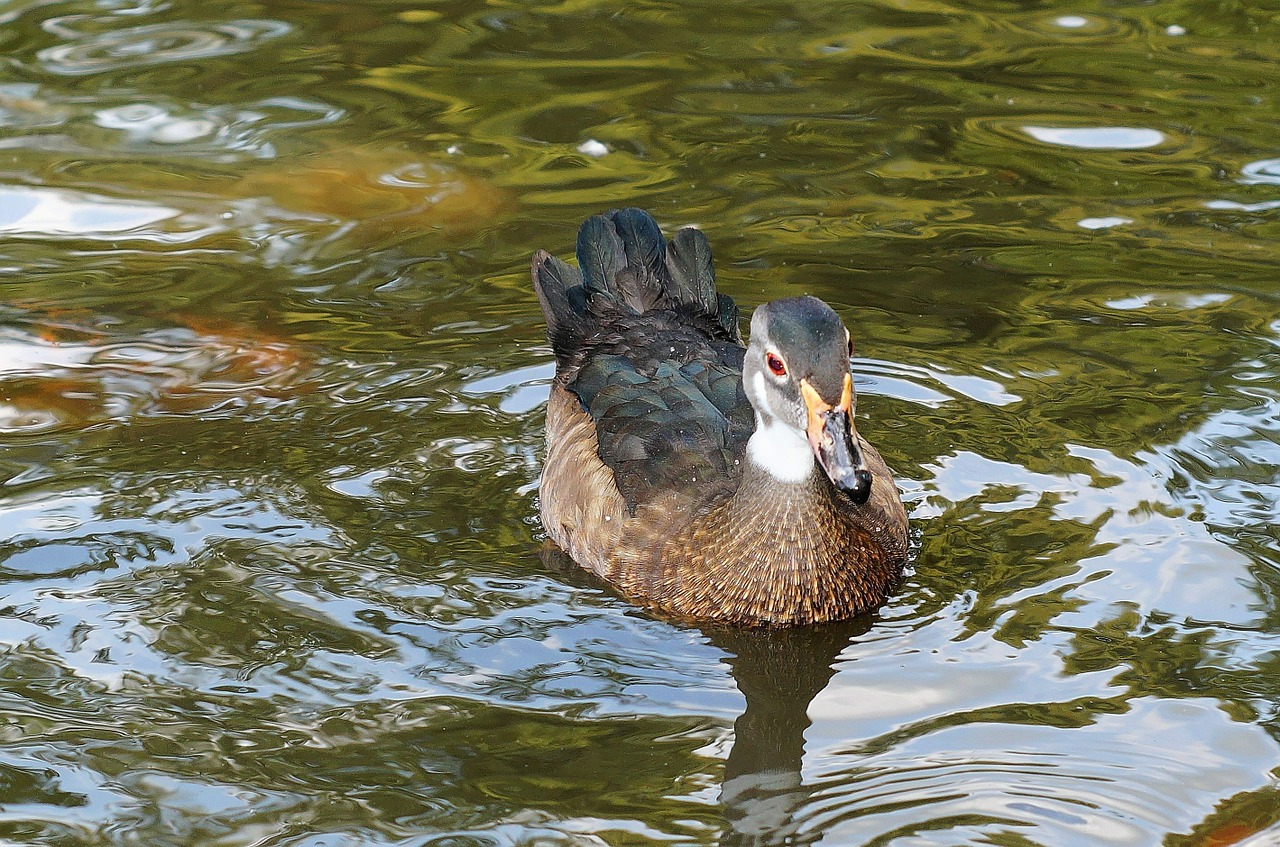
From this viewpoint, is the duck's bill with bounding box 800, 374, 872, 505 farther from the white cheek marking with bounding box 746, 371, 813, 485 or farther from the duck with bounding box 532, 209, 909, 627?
the white cheek marking with bounding box 746, 371, 813, 485

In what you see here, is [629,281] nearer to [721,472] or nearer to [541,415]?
[541,415]

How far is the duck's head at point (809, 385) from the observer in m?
6.11

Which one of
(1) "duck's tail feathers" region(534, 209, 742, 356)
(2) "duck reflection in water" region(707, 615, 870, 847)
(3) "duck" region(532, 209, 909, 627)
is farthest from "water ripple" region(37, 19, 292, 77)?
(2) "duck reflection in water" region(707, 615, 870, 847)

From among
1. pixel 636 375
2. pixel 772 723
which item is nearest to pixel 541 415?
pixel 636 375

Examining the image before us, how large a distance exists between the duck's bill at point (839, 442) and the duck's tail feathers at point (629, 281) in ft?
6.35

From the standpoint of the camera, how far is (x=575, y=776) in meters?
A: 5.73

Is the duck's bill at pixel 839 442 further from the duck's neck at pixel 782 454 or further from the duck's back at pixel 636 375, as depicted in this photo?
the duck's back at pixel 636 375

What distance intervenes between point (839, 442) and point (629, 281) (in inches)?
91.5

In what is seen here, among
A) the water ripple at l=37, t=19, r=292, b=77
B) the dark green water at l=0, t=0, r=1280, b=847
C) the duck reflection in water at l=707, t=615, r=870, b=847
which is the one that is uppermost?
the water ripple at l=37, t=19, r=292, b=77

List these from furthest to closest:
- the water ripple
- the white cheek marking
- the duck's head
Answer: the water ripple, the white cheek marking, the duck's head

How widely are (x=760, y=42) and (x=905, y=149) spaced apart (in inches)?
83.3

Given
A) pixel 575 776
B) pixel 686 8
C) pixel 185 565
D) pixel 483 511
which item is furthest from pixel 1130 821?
pixel 686 8

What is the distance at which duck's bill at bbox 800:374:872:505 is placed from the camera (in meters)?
6.01

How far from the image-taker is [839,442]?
6.13 metres
